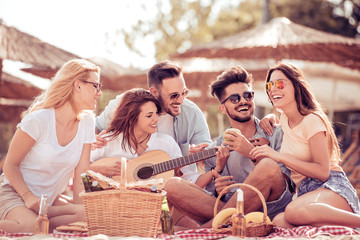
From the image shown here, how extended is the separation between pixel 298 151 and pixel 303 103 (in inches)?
19.0

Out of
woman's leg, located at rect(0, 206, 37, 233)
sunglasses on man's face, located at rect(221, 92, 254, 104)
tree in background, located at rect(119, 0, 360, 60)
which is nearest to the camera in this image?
woman's leg, located at rect(0, 206, 37, 233)

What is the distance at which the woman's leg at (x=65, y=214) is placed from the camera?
169 inches

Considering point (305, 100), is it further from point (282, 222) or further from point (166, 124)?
point (166, 124)

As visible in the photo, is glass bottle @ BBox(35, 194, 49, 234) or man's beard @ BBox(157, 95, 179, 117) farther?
man's beard @ BBox(157, 95, 179, 117)

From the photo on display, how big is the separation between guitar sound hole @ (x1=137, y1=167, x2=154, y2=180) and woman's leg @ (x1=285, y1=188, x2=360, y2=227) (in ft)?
5.14

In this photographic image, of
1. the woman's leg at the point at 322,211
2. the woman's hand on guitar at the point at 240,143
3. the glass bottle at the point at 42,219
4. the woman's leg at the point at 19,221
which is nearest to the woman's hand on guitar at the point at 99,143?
the woman's leg at the point at 19,221

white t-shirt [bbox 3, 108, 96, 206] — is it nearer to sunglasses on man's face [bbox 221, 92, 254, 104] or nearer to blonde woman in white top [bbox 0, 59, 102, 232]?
blonde woman in white top [bbox 0, 59, 102, 232]

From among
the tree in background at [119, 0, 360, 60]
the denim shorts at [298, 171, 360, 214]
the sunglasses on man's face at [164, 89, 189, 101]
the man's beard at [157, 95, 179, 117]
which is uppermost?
the tree in background at [119, 0, 360, 60]

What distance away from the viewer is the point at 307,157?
4305 mm

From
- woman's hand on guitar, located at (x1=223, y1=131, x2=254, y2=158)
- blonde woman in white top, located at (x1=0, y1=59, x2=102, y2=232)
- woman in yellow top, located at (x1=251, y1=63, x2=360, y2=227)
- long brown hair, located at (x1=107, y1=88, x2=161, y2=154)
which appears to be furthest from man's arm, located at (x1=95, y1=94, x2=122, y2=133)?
woman in yellow top, located at (x1=251, y1=63, x2=360, y2=227)

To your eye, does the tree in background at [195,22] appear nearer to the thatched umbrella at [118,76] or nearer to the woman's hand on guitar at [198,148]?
the thatched umbrella at [118,76]

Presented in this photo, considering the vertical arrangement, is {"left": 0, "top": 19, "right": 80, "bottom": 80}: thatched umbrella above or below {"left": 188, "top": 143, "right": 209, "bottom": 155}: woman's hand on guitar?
above

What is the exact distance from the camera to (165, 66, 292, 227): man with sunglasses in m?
4.21

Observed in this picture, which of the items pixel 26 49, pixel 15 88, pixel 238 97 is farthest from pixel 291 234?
pixel 15 88
